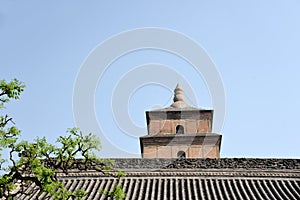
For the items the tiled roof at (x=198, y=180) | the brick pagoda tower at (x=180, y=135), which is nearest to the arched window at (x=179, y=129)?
the brick pagoda tower at (x=180, y=135)

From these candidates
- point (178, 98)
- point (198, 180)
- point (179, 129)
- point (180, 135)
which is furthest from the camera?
point (178, 98)

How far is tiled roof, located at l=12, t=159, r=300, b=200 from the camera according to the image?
38.3 ft

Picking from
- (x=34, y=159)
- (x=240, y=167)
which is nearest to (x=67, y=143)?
(x=34, y=159)

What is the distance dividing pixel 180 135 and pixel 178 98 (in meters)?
3.99

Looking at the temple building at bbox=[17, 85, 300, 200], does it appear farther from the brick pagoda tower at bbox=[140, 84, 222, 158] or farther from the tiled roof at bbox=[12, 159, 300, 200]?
the brick pagoda tower at bbox=[140, 84, 222, 158]

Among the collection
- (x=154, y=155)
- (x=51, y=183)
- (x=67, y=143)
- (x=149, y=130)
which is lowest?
(x=51, y=183)

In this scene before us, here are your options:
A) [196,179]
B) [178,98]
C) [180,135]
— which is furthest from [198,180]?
[178,98]

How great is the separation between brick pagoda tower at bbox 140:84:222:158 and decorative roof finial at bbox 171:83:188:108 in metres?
0.08

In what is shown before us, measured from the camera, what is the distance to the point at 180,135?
24234 millimetres

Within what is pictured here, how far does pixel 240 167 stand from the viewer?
13367mm

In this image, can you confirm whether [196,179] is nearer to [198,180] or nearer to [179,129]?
[198,180]

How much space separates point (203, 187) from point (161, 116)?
1358cm

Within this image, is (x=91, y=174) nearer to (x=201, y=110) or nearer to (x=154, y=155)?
(x=154, y=155)

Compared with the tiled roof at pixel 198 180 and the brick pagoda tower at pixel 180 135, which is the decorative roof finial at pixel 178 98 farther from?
the tiled roof at pixel 198 180
